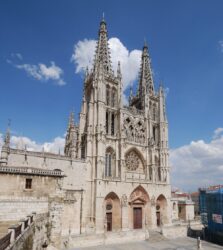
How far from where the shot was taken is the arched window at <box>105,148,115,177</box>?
101ft

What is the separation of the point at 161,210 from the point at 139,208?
13.9 feet

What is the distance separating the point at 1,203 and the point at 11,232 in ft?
26.4

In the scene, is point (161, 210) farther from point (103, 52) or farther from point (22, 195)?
point (103, 52)

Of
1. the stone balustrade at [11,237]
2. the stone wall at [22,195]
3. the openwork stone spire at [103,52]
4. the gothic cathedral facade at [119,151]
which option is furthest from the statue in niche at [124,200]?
the stone balustrade at [11,237]

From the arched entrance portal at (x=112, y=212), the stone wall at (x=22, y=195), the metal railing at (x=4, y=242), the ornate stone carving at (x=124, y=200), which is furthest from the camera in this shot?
the ornate stone carving at (x=124, y=200)

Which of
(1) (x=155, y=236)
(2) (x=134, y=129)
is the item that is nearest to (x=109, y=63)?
(2) (x=134, y=129)

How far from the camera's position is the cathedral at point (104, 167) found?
19.4 metres

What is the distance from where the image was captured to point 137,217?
3105cm

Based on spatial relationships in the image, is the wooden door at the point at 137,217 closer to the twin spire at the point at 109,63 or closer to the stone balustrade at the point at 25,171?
the stone balustrade at the point at 25,171

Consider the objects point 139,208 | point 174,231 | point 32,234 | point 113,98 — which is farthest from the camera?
point 113,98

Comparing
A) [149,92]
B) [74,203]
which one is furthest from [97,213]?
[149,92]

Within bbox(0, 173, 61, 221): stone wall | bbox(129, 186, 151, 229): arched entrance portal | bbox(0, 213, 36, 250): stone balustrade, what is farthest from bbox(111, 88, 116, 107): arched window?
bbox(0, 213, 36, 250): stone balustrade

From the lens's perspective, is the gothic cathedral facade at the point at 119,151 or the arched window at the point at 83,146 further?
the arched window at the point at 83,146

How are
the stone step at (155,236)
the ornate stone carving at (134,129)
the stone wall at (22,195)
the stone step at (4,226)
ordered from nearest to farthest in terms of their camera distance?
1. the stone step at (4,226)
2. the stone wall at (22,195)
3. the stone step at (155,236)
4. the ornate stone carving at (134,129)
